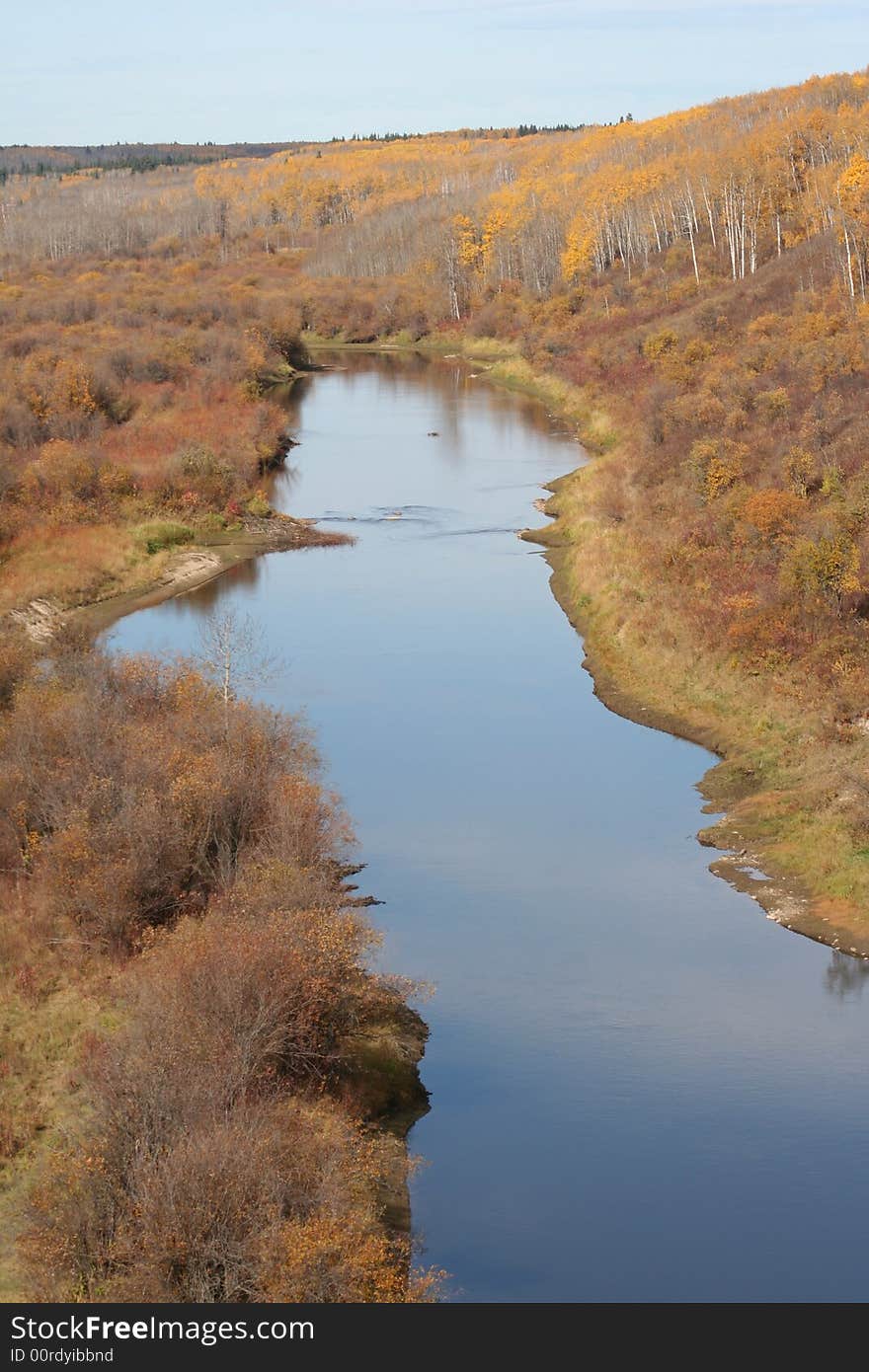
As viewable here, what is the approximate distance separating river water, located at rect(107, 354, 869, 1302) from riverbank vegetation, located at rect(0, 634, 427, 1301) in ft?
3.87

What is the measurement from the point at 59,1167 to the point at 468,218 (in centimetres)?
11794

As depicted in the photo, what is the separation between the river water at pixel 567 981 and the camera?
15.5 meters

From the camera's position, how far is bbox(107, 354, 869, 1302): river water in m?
15.5

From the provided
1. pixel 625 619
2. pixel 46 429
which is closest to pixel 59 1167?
pixel 625 619

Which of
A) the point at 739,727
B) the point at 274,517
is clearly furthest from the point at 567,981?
the point at 274,517

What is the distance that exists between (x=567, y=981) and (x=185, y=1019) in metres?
6.56

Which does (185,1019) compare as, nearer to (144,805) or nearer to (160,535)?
(144,805)

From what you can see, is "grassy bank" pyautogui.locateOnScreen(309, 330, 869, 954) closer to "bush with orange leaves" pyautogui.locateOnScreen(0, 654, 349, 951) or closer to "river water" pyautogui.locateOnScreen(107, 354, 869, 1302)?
"river water" pyautogui.locateOnScreen(107, 354, 869, 1302)

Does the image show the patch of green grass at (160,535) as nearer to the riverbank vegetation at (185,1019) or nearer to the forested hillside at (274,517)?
the forested hillside at (274,517)

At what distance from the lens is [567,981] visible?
2061 cm

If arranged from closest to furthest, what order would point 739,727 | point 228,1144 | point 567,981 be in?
point 228,1144 → point 567,981 → point 739,727

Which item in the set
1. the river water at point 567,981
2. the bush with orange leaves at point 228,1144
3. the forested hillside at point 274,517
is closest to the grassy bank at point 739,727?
the forested hillside at point 274,517

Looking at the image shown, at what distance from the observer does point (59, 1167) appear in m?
13.8

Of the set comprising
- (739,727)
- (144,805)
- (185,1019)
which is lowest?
(739,727)
